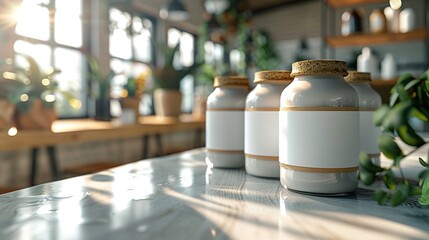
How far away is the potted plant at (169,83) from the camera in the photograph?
374 cm

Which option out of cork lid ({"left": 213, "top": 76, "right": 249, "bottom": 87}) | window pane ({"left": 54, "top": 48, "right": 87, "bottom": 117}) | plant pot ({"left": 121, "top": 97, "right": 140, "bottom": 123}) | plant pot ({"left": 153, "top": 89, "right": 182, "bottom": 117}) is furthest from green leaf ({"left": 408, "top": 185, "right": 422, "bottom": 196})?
plant pot ({"left": 153, "top": 89, "right": 182, "bottom": 117})

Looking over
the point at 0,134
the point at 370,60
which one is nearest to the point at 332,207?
the point at 0,134

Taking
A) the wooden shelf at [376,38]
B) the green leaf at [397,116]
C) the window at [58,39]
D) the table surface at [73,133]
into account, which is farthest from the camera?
the wooden shelf at [376,38]

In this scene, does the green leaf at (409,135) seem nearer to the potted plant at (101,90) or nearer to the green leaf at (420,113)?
the green leaf at (420,113)

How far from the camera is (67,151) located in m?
3.35

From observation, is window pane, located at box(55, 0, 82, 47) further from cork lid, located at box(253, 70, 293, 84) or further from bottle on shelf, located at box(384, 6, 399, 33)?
cork lid, located at box(253, 70, 293, 84)

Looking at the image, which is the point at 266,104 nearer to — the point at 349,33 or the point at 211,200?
the point at 211,200

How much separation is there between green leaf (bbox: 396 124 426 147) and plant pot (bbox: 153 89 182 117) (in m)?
3.45

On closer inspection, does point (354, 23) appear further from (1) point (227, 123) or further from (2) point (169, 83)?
(1) point (227, 123)

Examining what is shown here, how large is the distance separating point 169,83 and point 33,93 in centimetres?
172

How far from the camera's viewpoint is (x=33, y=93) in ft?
7.22

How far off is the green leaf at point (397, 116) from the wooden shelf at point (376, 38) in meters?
3.05

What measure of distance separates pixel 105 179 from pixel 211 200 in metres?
0.29

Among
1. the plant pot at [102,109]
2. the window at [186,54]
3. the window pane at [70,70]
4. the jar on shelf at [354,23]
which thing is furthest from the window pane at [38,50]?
the jar on shelf at [354,23]
